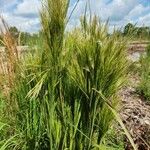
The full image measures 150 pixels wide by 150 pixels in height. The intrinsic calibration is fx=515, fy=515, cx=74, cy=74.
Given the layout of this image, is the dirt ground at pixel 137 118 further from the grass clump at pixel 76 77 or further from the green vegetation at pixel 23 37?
the grass clump at pixel 76 77

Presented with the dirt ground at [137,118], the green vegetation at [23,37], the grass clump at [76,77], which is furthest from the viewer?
the dirt ground at [137,118]

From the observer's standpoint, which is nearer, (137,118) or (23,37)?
(23,37)

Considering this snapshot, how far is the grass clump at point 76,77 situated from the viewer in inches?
155

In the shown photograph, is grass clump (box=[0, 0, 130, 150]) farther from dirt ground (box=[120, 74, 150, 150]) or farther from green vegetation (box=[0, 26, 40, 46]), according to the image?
dirt ground (box=[120, 74, 150, 150])

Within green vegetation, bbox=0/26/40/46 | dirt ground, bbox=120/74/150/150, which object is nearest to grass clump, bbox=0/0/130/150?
green vegetation, bbox=0/26/40/46

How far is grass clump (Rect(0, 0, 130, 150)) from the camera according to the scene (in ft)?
12.9

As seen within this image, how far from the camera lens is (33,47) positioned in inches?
193

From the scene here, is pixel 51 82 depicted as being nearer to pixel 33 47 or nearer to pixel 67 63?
pixel 67 63

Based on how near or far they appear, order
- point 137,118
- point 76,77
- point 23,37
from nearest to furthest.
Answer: point 76,77 < point 23,37 < point 137,118

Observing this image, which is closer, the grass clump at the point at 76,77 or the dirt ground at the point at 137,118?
the grass clump at the point at 76,77

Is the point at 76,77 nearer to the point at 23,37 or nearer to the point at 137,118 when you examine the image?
the point at 23,37

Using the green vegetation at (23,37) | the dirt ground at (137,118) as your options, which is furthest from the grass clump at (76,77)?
the dirt ground at (137,118)

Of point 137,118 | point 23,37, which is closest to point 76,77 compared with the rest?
point 23,37

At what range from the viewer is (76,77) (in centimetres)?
403
